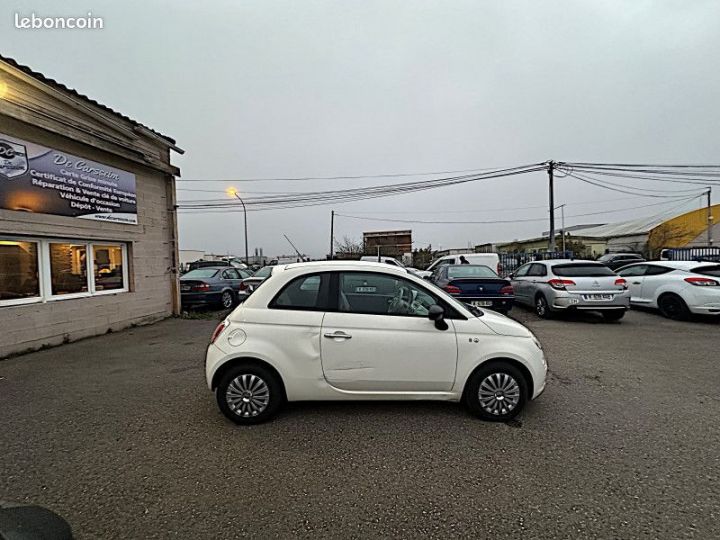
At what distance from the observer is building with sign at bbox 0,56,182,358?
6367mm

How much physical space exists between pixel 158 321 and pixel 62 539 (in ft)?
27.1

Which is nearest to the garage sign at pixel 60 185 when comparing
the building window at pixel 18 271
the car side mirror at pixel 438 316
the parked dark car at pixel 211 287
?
the building window at pixel 18 271

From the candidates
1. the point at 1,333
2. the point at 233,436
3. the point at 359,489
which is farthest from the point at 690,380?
the point at 1,333

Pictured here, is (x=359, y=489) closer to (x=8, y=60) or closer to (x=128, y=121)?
(x=8, y=60)

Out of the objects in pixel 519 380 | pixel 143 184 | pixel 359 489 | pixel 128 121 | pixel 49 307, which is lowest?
pixel 359 489

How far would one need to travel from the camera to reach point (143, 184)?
934 centimetres

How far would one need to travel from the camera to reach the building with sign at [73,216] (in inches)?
251

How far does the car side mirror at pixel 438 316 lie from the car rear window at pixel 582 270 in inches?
253

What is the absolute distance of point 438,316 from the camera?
11.4 ft

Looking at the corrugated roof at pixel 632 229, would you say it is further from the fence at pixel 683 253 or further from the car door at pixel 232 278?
the car door at pixel 232 278

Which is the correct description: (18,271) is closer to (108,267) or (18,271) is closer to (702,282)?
(108,267)

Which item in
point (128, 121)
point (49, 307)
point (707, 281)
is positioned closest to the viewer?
point (49, 307)

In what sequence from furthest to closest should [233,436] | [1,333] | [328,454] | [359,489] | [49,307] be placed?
[49,307]
[1,333]
[233,436]
[328,454]
[359,489]

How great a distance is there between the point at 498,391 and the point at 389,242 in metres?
34.5
